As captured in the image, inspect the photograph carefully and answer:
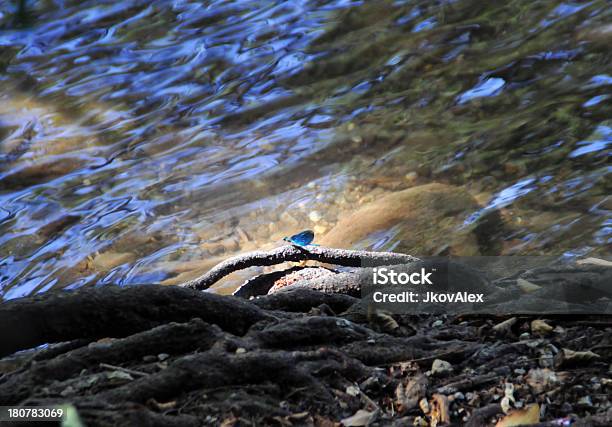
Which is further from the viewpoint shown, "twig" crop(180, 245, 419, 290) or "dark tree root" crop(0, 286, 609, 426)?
"twig" crop(180, 245, 419, 290)

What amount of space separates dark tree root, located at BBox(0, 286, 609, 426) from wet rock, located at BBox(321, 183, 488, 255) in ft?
7.47

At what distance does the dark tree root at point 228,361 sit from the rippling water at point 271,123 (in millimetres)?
2454

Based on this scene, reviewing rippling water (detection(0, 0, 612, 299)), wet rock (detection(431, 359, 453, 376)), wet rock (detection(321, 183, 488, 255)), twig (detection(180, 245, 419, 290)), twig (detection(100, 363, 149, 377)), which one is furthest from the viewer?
rippling water (detection(0, 0, 612, 299))

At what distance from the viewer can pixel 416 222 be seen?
5723 millimetres

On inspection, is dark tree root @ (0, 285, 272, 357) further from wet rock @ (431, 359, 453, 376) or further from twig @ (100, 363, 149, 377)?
wet rock @ (431, 359, 453, 376)

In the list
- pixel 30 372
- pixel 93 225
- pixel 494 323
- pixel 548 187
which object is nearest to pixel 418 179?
pixel 548 187

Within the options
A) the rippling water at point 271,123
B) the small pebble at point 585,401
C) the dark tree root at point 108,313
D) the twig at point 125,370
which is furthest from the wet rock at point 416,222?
the twig at point 125,370

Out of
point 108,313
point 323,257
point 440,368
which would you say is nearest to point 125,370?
point 108,313

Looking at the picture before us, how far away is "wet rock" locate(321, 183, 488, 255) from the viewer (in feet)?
17.9

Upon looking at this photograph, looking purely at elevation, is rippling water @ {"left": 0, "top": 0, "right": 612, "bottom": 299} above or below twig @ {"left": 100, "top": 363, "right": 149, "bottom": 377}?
below

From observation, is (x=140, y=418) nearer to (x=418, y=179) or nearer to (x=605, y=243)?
(x=605, y=243)

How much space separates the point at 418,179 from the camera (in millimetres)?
6457

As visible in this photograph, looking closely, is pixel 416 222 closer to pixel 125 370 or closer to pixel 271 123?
pixel 271 123

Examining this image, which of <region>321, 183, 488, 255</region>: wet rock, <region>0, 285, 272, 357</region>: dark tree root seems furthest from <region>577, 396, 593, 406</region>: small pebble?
<region>321, 183, 488, 255</region>: wet rock
